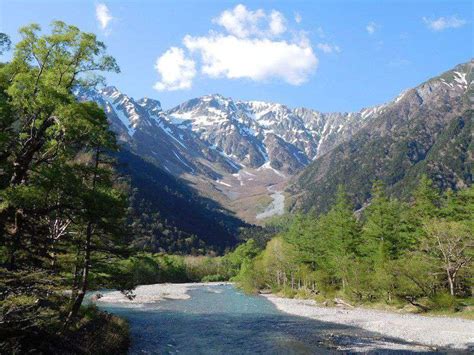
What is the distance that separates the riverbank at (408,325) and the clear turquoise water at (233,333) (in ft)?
7.38

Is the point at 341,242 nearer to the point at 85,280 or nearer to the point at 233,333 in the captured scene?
the point at 233,333

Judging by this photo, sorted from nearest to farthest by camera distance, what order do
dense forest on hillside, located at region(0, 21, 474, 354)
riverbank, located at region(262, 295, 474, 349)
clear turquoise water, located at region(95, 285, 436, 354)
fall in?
dense forest on hillside, located at region(0, 21, 474, 354) → clear turquoise water, located at region(95, 285, 436, 354) → riverbank, located at region(262, 295, 474, 349)

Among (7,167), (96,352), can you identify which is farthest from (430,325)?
(7,167)

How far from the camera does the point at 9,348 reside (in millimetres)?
15266

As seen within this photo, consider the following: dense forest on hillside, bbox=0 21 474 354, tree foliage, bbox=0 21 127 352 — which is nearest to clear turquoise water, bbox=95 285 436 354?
dense forest on hillside, bbox=0 21 474 354

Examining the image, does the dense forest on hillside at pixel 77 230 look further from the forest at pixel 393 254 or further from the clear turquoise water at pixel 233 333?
the clear turquoise water at pixel 233 333

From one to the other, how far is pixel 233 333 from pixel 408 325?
17680mm

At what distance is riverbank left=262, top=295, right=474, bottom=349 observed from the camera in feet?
109

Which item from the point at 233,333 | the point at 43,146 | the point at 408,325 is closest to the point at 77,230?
the point at 43,146

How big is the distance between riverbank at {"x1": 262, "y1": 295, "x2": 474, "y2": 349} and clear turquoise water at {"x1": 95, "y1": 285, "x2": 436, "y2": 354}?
2.25 m

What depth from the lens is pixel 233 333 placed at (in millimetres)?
39219

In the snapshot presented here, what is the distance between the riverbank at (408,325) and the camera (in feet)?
109

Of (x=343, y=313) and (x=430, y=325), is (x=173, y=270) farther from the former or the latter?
(x=430, y=325)

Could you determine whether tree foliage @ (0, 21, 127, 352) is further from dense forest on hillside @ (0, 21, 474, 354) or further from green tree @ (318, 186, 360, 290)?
green tree @ (318, 186, 360, 290)
